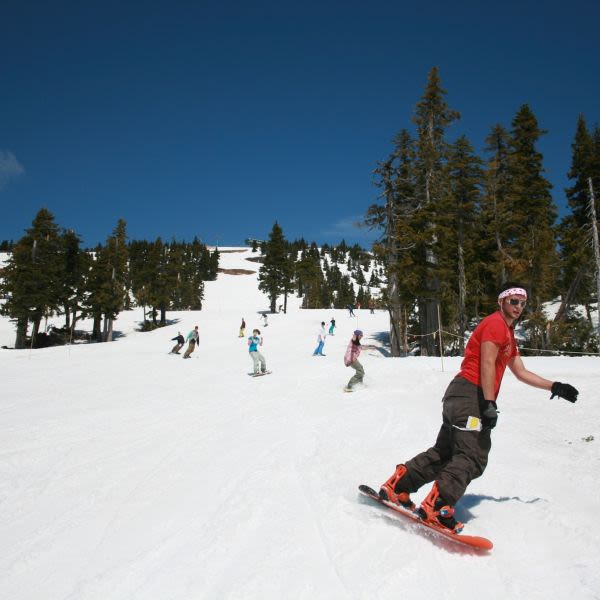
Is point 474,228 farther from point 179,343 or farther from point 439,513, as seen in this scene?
point 439,513

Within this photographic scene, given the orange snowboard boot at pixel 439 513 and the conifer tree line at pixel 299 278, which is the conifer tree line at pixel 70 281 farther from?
the orange snowboard boot at pixel 439 513

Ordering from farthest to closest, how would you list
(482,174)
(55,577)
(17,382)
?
(482,174), (17,382), (55,577)

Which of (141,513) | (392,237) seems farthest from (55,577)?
(392,237)

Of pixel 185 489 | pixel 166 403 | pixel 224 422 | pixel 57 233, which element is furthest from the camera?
pixel 57 233

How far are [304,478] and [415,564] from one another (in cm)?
220

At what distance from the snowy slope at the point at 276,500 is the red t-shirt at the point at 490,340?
1.44 metres

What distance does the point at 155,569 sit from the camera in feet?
10.2

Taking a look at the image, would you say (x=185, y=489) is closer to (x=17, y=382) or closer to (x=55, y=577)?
(x=55, y=577)

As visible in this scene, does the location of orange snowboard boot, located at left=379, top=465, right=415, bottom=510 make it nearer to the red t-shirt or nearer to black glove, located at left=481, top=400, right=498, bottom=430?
black glove, located at left=481, top=400, right=498, bottom=430

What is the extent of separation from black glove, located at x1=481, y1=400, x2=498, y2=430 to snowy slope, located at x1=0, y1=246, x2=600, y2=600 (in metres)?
1.03

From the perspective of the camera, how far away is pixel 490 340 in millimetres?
3557

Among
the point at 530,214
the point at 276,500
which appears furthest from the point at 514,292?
the point at 530,214

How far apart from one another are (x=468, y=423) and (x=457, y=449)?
25 cm

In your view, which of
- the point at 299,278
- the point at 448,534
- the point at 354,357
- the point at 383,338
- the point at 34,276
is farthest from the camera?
the point at 299,278
